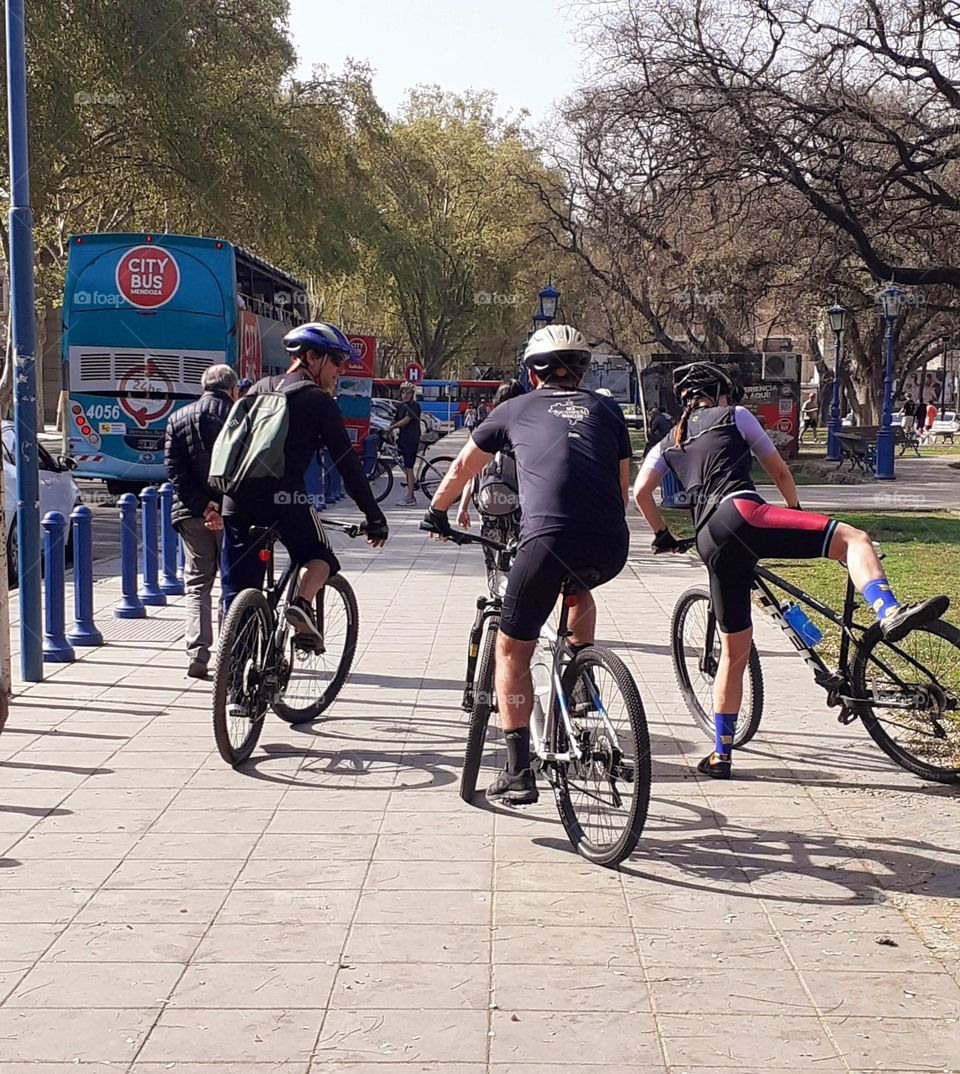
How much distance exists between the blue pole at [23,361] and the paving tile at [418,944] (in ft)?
13.8

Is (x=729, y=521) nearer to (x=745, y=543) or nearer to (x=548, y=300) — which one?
(x=745, y=543)

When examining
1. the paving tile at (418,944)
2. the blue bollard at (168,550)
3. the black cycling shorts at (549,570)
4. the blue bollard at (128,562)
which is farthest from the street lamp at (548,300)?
the paving tile at (418,944)

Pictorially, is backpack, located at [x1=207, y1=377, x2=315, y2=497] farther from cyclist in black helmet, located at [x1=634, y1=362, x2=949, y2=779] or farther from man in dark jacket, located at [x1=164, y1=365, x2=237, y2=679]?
cyclist in black helmet, located at [x1=634, y1=362, x2=949, y2=779]

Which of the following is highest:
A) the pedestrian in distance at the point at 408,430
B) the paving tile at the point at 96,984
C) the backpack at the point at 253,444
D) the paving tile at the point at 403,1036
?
the backpack at the point at 253,444

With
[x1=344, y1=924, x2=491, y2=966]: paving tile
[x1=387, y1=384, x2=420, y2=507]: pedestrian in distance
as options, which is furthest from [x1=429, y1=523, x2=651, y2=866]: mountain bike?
[x1=387, y1=384, x2=420, y2=507]: pedestrian in distance

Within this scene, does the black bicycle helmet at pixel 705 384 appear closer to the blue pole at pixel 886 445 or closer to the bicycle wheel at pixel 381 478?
the bicycle wheel at pixel 381 478

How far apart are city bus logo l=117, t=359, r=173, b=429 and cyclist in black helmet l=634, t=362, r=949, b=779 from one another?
15.3 metres

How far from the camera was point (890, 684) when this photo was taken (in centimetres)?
605

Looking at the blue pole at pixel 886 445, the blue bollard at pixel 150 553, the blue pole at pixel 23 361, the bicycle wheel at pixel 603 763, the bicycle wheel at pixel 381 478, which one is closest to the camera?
the bicycle wheel at pixel 603 763

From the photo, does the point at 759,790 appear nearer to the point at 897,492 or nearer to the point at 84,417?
the point at 84,417

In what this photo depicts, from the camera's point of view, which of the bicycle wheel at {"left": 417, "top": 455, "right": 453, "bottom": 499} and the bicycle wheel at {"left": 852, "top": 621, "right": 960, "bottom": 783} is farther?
the bicycle wheel at {"left": 417, "top": 455, "right": 453, "bottom": 499}

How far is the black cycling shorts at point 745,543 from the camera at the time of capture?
5754 mm

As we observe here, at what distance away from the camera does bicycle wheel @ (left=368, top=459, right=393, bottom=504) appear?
2286 cm

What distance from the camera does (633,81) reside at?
66.7ft
